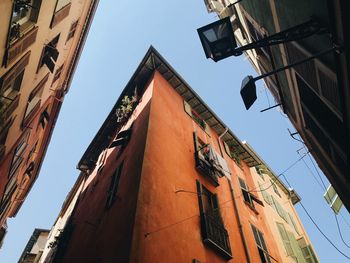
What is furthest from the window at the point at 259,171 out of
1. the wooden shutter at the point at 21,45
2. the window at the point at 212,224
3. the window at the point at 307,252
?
the wooden shutter at the point at 21,45

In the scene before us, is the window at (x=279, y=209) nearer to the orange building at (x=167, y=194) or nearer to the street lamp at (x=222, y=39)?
the orange building at (x=167, y=194)

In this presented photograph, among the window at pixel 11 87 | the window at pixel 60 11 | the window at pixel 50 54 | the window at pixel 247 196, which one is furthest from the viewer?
the window at pixel 247 196

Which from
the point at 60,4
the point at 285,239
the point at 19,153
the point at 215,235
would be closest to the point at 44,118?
the point at 19,153

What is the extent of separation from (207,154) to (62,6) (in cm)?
834

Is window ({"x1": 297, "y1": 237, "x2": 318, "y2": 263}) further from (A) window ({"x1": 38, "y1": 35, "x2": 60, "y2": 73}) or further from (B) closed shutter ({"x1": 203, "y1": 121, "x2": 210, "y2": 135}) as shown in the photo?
(A) window ({"x1": 38, "y1": 35, "x2": 60, "y2": 73})

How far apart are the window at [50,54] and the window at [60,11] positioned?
908 mm

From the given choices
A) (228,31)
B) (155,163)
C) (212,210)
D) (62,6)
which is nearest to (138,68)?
(62,6)

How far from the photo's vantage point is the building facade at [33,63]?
22.8ft

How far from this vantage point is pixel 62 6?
9.79m

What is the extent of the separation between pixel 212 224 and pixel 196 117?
6.35 m

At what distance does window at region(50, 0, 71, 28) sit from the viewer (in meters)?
9.34

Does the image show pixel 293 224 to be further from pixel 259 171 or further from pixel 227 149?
pixel 227 149

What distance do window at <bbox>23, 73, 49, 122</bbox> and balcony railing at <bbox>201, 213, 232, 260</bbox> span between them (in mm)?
8772

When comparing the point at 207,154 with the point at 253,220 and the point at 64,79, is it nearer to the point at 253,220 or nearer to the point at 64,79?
the point at 253,220
